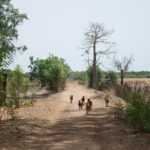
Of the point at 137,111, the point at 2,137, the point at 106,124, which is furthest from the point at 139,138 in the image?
the point at 2,137

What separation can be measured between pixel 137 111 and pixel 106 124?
1898mm

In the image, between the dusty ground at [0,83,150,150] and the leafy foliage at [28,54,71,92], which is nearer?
the dusty ground at [0,83,150,150]

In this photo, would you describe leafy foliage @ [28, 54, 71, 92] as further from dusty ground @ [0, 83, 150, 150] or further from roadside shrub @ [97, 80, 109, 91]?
dusty ground @ [0, 83, 150, 150]

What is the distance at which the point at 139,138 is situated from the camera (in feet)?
18.2

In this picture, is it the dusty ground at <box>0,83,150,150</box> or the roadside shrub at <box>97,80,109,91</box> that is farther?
the roadside shrub at <box>97,80,109,91</box>

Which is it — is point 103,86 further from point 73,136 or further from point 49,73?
point 73,136

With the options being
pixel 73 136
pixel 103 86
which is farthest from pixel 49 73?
pixel 73 136

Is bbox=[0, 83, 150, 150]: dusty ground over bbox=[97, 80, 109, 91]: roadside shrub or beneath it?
beneath

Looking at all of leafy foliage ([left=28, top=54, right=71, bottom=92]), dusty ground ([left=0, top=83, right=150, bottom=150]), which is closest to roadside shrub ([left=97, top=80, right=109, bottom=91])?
leafy foliage ([left=28, top=54, right=71, bottom=92])

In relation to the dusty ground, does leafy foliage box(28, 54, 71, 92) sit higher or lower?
higher

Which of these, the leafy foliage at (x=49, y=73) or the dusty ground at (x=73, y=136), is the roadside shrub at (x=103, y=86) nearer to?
the leafy foliage at (x=49, y=73)

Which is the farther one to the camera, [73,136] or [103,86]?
[103,86]

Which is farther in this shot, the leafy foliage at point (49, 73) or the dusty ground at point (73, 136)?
the leafy foliage at point (49, 73)

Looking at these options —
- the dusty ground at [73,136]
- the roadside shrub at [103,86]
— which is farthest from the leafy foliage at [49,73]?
the dusty ground at [73,136]
